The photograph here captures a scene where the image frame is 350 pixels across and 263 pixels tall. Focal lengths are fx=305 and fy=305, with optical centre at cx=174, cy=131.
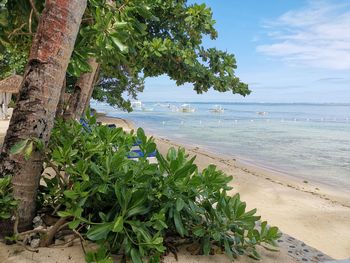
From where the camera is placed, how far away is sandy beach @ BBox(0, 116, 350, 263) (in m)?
1.83

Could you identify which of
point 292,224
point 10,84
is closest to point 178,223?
point 292,224

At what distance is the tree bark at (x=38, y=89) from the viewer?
1.82 m

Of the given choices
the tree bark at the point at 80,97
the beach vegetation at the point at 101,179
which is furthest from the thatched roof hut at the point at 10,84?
the beach vegetation at the point at 101,179

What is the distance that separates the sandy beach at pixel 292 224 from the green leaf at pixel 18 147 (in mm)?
604

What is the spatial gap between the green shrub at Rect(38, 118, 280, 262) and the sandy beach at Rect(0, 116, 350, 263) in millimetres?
177

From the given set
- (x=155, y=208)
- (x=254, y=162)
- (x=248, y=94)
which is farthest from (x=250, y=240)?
(x=254, y=162)

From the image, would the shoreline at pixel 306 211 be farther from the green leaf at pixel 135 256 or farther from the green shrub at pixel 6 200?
the green shrub at pixel 6 200

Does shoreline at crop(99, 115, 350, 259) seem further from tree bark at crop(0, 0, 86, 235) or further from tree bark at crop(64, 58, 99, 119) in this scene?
tree bark at crop(0, 0, 86, 235)

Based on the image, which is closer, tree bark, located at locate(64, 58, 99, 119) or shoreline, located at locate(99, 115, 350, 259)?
tree bark, located at locate(64, 58, 99, 119)

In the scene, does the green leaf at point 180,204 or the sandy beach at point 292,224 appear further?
the sandy beach at point 292,224

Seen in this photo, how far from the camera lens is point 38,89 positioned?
1.83 m

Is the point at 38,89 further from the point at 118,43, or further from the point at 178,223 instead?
the point at 178,223

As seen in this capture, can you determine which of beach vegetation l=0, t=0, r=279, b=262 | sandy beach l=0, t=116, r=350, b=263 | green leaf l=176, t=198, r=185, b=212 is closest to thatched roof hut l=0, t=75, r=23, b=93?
sandy beach l=0, t=116, r=350, b=263

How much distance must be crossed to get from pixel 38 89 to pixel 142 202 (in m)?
0.92
